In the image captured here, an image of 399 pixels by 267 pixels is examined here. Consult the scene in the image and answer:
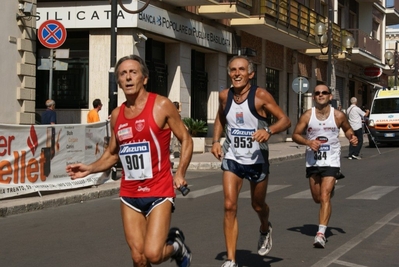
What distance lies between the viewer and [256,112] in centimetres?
758

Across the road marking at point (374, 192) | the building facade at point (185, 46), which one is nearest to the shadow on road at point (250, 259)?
the road marking at point (374, 192)

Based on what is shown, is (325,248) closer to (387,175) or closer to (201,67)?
(387,175)

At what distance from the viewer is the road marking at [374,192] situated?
14.2m

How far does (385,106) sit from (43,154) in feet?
69.5

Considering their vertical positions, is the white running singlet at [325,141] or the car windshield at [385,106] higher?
the car windshield at [385,106]

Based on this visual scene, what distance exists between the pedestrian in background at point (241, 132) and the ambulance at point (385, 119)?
80.7ft

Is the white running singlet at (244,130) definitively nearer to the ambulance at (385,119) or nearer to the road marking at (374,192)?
the road marking at (374,192)

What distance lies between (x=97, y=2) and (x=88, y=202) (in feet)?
37.0

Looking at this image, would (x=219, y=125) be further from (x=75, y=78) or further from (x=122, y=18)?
(x=75, y=78)

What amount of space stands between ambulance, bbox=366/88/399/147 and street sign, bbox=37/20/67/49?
17.6m

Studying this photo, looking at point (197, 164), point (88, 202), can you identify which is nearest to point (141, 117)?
point (88, 202)

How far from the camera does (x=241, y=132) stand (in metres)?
7.64

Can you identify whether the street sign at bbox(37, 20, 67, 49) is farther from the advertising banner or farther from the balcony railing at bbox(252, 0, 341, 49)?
the balcony railing at bbox(252, 0, 341, 49)

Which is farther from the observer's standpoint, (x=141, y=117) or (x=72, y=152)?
(x=72, y=152)
